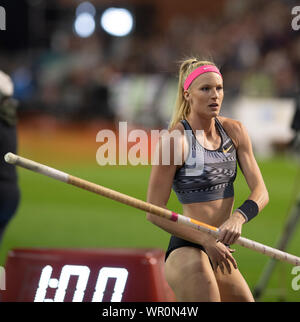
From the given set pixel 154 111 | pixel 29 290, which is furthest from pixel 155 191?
pixel 154 111

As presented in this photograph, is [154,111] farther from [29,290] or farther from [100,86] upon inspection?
[29,290]

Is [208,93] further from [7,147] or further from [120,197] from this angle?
[7,147]

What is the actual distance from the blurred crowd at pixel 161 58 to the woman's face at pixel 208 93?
14.6 meters

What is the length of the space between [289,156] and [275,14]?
626cm

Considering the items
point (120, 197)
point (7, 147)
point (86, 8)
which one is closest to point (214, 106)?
point (120, 197)

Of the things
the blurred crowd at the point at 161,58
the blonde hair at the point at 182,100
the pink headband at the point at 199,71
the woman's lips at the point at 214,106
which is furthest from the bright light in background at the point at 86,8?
the woman's lips at the point at 214,106

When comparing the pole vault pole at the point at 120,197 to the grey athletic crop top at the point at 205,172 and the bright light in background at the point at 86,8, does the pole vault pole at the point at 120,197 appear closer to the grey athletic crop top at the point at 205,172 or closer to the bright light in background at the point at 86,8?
the grey athletic crop top at the point at 205,172

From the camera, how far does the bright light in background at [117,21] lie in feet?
89.3

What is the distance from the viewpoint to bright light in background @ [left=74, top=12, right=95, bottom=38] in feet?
95.4

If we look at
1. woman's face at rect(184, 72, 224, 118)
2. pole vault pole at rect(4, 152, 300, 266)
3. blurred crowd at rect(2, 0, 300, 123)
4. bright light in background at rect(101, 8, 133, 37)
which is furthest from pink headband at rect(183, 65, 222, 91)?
bright light in background at rect(101, 8, 133, 37)

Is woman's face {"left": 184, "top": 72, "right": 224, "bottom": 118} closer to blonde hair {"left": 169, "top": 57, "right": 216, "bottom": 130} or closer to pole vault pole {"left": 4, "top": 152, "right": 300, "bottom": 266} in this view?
blonde hair {"left": 169, "top": 57, "right": 216, "bottom": 130}

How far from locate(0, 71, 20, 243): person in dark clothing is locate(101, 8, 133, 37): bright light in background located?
2199cm

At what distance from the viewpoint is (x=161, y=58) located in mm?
26047
